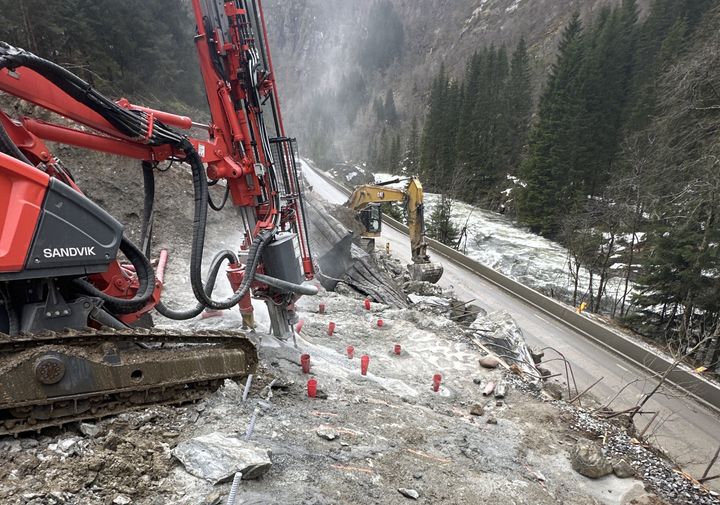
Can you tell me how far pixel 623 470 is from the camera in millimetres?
5465

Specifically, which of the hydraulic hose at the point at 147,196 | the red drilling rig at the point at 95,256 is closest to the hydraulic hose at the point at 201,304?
the red drilling rig at the point at 95,256

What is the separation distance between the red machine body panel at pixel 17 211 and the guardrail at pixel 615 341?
12.3 m

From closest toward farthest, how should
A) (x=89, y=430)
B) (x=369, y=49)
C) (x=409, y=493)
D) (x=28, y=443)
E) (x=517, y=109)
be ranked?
(x=28, y=443) → (x=89, y=430) → (x=409, y=493) → (x=517, y=109) → (x=369, y=49)

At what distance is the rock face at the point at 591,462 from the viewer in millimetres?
5348

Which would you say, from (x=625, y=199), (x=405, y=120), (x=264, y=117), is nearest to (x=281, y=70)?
(x=405, y=120)

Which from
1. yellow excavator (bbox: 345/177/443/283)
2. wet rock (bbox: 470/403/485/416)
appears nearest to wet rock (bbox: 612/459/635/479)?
wet rock (bbox: 470/403/485/416)

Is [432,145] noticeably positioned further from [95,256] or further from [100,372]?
[100,372]

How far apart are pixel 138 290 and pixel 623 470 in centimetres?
636

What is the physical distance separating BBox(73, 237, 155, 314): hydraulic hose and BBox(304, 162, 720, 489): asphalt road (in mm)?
10040

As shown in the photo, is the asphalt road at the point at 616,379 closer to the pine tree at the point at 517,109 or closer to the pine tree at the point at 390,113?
the pine tree at the point at 517,109

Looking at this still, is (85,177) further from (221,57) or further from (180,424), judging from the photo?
(180,424)

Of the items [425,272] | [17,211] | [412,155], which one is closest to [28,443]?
[17,211]

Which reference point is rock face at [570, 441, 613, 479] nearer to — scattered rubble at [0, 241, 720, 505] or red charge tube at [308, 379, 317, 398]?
scattered rubble at [0, 241, 720, 505]

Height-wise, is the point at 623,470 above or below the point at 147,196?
below
